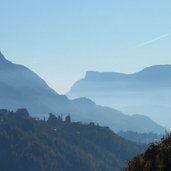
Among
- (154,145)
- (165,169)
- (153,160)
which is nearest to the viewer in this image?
(165,169)

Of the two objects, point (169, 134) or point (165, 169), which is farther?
point (169, 134)

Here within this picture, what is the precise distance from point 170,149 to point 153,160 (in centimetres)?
228

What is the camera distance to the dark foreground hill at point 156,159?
56.2m

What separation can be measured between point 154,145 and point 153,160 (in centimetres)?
559

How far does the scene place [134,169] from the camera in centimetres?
6138

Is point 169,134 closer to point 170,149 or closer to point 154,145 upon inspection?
point 154,145

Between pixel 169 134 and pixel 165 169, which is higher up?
pixel 169 134

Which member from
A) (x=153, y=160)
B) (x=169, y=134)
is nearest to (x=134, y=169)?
(x=153, y=160)

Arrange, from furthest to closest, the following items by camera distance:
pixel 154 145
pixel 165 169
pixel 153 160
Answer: pixel 154 145, pixel 153 160, pixel 165 169

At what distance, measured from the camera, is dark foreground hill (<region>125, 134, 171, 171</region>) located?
184 ft

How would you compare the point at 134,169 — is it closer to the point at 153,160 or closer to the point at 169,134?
the point at 153,160

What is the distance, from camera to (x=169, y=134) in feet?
215

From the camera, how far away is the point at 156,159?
5734cm

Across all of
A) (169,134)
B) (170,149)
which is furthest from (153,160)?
(169,134)
